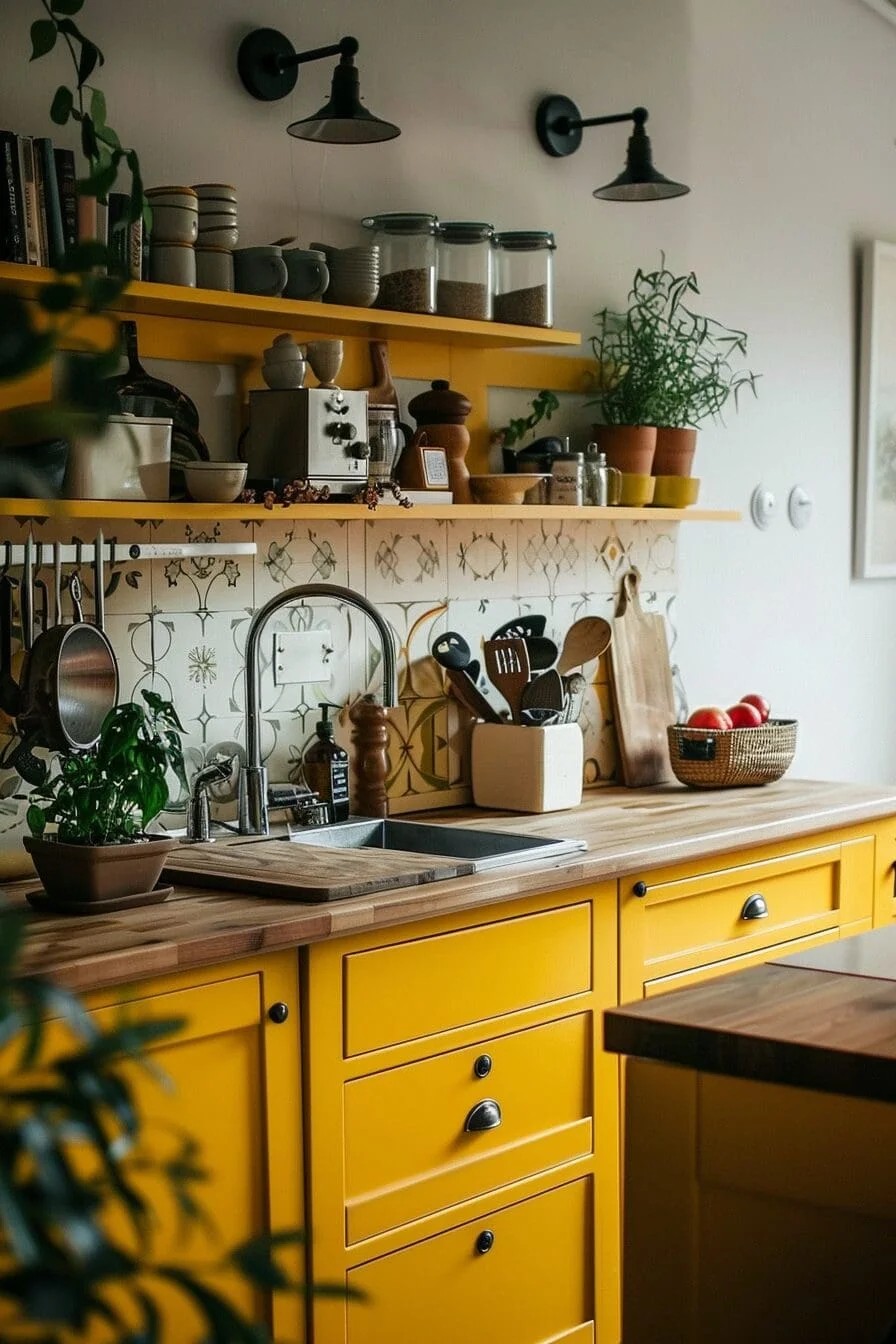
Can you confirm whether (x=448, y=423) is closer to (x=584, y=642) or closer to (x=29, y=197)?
(x=584, y=642)

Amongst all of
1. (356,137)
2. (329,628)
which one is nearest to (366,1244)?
(329,628)

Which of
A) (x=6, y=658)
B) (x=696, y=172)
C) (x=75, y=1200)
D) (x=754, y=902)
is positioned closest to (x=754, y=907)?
(x=754, y=902)

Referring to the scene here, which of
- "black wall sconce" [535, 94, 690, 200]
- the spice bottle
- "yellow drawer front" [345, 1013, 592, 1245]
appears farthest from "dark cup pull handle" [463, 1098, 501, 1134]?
"black wall sconce" [535, 94, 690, 200]

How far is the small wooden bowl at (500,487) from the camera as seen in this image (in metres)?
3.32

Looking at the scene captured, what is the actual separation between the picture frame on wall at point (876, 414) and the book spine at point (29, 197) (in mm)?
2707

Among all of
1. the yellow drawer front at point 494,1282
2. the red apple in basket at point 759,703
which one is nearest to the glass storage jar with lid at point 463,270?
the red apple in basket at point 759,703

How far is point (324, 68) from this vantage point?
10.4ft

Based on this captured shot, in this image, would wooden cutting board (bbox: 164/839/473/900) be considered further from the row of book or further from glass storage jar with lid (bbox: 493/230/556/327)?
glass storage jar with lid (bbox: 493/230/556/327)

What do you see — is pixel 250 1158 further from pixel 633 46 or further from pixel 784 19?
pixel 784 19

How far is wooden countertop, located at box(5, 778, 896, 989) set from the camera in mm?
2129

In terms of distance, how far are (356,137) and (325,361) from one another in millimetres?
381

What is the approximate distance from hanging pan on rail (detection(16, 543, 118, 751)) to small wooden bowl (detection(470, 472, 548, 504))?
3.17 feet

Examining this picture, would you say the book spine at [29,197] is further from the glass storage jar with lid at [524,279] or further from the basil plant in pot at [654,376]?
the basil plant in pot at [654,376]

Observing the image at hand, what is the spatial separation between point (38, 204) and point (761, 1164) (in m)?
1.73
